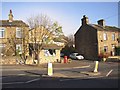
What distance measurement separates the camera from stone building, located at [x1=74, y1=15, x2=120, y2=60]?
55.2 meters

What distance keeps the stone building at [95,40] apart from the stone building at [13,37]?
17.7 meters

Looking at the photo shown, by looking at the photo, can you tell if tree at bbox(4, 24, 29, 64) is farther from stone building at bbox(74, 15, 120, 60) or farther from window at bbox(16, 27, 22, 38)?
stone building at bbox(74, 15, 120, 60)

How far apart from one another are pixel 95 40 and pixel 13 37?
19.5 metres

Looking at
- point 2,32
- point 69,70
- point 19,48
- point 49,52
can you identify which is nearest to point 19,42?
point 19,48

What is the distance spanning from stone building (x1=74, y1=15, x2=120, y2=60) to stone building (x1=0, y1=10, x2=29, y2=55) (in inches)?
695

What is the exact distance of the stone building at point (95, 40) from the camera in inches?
2173

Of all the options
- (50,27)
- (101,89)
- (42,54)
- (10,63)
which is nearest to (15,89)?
(101,89)

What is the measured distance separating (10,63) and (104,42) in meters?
24.7

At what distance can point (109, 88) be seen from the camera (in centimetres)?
1404

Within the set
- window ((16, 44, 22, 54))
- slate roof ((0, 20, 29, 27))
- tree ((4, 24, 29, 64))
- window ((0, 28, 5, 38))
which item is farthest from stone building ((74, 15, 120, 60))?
window ((0, 28, 5, 38))

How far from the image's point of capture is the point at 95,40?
55.7 m

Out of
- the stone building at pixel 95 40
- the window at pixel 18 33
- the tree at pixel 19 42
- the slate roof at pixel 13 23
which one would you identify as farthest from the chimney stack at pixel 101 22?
the window at pixel 18 33

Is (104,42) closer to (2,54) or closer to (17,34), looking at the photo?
(17,34)

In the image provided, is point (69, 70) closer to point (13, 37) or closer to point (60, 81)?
point (60, 81)
